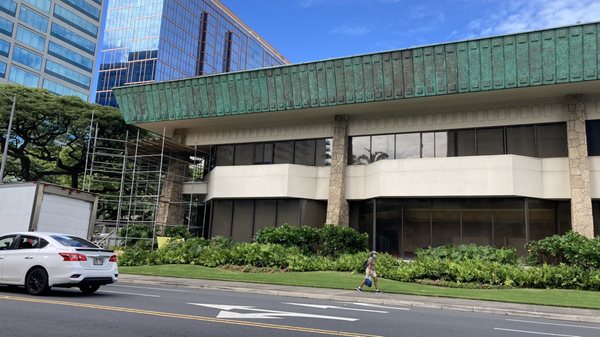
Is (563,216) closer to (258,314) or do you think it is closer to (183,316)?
(258,314)

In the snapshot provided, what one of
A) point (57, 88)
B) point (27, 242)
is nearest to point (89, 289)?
point (27, 242)

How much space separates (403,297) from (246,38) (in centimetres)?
13497

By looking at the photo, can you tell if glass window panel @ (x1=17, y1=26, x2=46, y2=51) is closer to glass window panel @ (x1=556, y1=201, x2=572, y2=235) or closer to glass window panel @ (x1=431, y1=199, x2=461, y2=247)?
glass window panel @ (x1=431, y1=199, x2=461, y2=247)

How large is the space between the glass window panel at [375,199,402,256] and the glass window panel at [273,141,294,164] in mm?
6534

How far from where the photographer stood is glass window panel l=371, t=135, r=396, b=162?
27422mm

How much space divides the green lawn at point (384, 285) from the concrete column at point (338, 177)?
640 cm

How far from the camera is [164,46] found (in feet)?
357

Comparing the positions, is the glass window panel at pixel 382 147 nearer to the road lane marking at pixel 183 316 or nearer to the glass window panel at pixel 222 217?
the glass window panel at pixel 222 217

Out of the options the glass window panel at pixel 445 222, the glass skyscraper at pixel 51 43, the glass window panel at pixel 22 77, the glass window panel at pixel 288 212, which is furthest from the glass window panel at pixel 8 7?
the glass window panel at pixel 445 222

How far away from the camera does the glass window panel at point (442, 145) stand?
2582 centimetres

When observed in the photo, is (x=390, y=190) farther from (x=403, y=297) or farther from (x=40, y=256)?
(x=40, y=256)

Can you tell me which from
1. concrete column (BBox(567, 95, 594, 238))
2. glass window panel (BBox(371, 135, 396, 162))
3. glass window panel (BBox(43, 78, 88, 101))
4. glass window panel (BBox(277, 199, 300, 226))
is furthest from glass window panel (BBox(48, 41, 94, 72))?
concrete column (BBox(567, 95, 594, 238))

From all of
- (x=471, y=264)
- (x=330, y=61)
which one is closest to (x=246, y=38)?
(x=330, y=61)

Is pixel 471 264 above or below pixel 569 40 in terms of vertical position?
below
